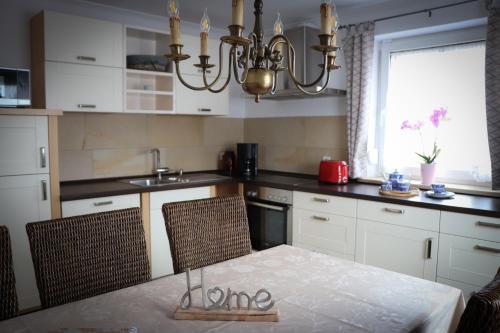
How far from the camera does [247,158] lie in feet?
13.4

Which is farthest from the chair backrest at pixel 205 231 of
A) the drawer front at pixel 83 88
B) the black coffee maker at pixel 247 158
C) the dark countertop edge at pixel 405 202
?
the black coffee maker at pixel 247 158

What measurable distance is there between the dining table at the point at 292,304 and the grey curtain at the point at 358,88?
1.80 meters

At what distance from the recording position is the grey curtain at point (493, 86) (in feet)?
8.84

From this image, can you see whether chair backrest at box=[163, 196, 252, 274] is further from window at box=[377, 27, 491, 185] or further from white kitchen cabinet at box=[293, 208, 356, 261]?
window at box=[377, 27, 491, 185]

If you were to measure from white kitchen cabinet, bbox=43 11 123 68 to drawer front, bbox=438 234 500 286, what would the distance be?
2.65 metres

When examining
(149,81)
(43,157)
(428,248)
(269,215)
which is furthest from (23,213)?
(428,248)

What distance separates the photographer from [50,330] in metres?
1.19

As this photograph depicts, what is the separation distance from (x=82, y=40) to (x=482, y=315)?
3.03 m

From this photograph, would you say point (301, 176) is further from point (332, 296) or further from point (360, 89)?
point (332, 296)

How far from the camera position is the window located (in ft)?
10.0

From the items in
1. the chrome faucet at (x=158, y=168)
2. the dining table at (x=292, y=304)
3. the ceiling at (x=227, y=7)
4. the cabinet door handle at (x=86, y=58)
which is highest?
the ceiling at (x=227, y=7)

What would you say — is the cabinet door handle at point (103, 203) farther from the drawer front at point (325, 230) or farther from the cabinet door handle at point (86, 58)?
the drawer front at point (325, 230)

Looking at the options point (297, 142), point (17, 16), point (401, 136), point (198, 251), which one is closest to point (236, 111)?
point (297, 142)

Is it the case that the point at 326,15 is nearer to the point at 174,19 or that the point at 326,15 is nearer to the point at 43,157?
the point at 174,19
